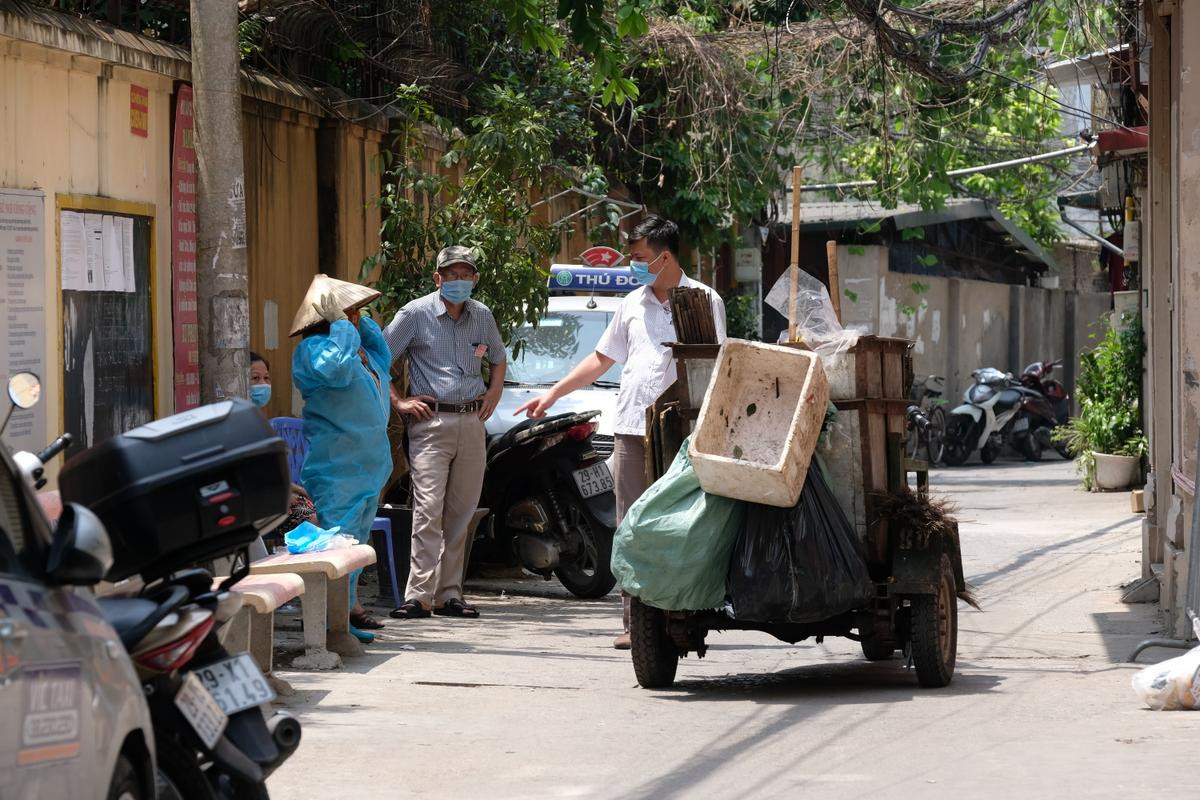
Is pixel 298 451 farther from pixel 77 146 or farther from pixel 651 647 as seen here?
pixel 651 647

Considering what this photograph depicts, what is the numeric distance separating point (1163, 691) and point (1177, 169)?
2973mm

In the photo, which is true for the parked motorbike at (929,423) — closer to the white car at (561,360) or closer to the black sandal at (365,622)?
the white car at (561,360)

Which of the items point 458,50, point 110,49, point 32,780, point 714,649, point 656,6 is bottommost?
point 714,649

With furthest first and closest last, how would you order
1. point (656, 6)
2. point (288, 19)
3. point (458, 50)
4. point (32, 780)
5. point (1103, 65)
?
1. point (656, 6)
2. point (1103, 65)
3. point (458, 50)
4. point (288, 19)
5. point (32, 780)

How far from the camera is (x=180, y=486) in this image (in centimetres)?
461

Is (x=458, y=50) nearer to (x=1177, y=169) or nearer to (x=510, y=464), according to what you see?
(x=510, y=464)

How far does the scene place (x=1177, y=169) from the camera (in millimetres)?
8852

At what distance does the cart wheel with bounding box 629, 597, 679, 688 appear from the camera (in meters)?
7.67

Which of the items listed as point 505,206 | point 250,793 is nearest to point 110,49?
point 505,206

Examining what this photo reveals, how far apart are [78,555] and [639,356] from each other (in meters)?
5.68

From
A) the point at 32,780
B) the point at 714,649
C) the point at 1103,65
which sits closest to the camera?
the point at 32,780

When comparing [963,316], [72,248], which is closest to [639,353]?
[72,248]

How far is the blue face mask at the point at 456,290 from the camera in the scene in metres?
10.1

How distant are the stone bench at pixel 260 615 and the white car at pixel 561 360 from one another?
4.24 meters
